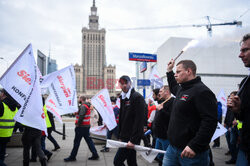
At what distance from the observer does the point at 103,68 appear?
356ft

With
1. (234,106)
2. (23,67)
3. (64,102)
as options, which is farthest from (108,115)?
(234,106)

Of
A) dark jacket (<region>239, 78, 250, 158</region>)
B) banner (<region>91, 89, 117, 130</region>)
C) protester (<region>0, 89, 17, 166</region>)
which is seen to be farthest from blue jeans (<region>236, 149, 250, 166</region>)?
banner (<region>91, 89, 117, 130</region>)

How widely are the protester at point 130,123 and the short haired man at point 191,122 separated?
82 centimetres

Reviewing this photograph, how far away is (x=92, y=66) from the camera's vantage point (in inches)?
4227

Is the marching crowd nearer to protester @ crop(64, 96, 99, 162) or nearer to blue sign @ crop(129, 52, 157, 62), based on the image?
protester @ crop(64, 96, 99, 162)

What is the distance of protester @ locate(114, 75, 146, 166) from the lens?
10.9 feet

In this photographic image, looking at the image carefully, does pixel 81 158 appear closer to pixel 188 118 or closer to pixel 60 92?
pixel 60 92

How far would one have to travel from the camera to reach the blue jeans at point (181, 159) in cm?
227

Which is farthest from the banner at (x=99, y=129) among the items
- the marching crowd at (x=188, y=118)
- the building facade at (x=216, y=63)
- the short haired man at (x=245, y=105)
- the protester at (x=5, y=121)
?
the building facade at (x=216, y=63)

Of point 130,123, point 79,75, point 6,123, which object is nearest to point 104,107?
point 6,123

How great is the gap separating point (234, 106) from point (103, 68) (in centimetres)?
10785

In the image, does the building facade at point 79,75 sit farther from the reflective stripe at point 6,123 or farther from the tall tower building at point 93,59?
the reflective stripe at point 6,123

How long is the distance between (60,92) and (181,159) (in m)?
5.17

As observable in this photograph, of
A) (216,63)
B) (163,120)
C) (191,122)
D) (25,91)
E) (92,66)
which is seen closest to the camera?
(191,122)
